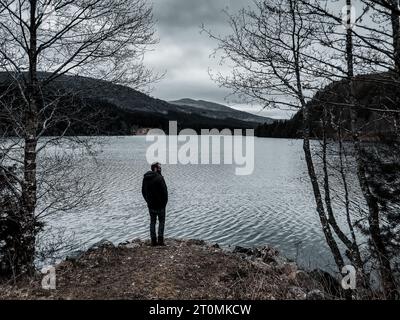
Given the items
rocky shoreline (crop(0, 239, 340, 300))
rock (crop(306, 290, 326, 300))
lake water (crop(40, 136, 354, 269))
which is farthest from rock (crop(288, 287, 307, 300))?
lake water (crop(40, 136, 354, 269))

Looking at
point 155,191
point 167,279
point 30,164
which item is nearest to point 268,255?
point 155,191

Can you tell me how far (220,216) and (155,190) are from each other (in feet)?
45.7

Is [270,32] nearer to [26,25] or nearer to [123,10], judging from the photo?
[123,10]

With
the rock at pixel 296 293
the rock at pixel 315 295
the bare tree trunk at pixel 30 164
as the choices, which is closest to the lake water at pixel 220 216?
the bare tree trunk at pixel 30 164

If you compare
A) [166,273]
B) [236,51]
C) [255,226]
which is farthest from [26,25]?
[255,226]

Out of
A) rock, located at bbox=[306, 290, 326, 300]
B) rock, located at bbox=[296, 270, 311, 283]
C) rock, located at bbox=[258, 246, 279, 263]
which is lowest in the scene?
rock, located at bbox=[258, 246, 279, 263]

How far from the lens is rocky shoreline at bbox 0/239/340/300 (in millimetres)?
7621

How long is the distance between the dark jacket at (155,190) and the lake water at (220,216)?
1685mm

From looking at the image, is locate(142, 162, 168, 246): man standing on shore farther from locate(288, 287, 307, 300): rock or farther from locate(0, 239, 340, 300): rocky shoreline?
locate(288, 287, 307, 300): rock

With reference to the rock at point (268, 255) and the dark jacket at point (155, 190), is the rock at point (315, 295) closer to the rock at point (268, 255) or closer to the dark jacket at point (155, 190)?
the dark jacket at point (155, 190)

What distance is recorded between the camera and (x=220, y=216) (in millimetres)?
24766

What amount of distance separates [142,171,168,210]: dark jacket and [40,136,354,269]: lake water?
1.69m

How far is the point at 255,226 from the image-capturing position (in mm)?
22422
